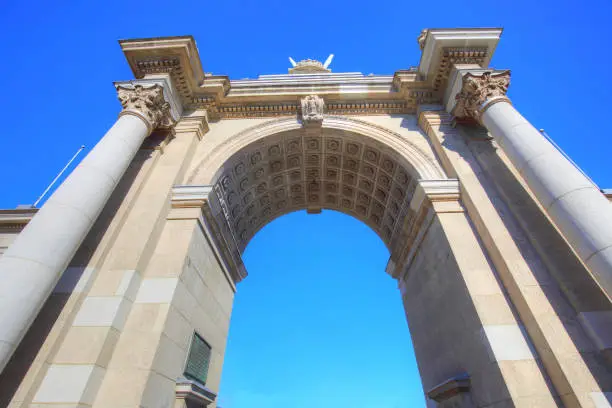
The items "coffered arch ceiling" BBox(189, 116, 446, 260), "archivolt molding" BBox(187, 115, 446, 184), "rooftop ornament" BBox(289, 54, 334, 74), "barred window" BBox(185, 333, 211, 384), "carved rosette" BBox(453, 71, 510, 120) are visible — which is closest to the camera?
"barred window" BBox(185, 333, 211, 384)

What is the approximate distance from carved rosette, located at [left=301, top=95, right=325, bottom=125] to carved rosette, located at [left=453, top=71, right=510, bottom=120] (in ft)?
15.5

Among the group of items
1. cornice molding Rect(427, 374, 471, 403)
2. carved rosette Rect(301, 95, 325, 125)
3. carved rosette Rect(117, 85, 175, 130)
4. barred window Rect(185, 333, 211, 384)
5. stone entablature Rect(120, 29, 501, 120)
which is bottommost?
cornice molding Rect(427, 374, 471, 403)

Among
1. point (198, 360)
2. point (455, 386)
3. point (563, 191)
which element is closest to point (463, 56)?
point (563, 191)

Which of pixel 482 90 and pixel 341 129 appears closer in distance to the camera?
pixel 482 90

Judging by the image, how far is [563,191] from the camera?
6004mm

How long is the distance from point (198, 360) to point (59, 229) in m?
4.78

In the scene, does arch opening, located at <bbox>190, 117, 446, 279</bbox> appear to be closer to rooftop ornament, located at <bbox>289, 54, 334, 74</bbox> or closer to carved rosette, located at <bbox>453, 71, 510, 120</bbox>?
carved rosette, located at <bbox>453, 71, 510, 120</bbox>

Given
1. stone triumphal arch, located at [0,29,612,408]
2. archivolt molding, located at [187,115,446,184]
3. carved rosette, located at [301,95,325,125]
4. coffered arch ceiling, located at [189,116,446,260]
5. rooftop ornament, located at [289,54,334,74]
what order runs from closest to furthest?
stone triumphal arch, located at [0,29,612,408] → archivolt molding, located at [187,115,446,184] → coffered arch ceiling, located at [189,116,446,260] → carved rosette, located at [301,95,325,125] → rooftop ornament, located at [289,54,334,74]

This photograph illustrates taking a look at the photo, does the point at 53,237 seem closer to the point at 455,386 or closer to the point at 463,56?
the point at 455,386

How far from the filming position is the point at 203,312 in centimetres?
840

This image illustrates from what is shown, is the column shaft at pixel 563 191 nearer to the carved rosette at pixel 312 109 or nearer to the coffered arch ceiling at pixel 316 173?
the coffered arch ceiling at pixel 316 173

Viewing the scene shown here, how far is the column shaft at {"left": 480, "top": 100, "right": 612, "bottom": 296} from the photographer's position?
5129mm

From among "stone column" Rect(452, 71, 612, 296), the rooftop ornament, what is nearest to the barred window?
"stone column" Rect(452, 71, 612, 296)

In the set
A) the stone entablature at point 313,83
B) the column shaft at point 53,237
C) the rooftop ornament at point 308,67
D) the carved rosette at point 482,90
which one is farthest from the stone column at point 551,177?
the rooftop ornament at point 308,67
